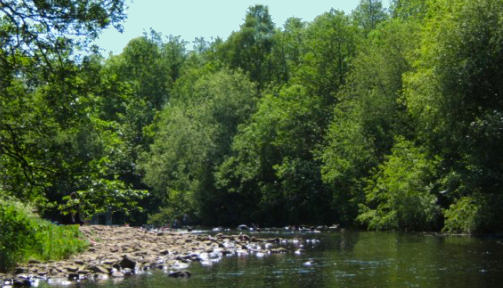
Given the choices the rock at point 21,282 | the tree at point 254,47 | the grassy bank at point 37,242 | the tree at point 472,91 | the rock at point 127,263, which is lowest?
the rock at point 21,282

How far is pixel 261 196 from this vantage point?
51875 mm

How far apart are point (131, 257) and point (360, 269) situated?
7096mm

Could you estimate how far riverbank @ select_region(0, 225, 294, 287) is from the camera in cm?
1636

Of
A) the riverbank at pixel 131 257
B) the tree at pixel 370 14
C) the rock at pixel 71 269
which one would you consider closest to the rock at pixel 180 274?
the riverbank at pixel 131 257

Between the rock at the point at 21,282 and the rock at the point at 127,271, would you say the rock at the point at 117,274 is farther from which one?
the rock at the point at 21,282

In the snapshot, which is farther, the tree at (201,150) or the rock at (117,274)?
the tree at (201,150)

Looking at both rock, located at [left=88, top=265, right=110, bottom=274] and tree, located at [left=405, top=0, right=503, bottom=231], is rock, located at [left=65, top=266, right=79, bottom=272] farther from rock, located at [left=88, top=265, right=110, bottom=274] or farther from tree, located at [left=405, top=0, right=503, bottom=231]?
tree, located at [left=405, top=0, right=503, bottom=231]

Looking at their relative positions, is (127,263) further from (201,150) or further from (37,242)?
(201,150)

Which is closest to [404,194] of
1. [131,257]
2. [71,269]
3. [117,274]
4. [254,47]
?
[131,257]

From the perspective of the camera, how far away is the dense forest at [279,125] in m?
10.7

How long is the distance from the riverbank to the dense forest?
5.56 ft

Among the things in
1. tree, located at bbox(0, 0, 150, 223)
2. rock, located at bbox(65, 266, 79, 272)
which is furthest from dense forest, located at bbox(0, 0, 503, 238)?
rock, located at bbox(65, 266, 79, 272)

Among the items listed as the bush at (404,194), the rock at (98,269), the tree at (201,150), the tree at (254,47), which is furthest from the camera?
the tree at (254,47)

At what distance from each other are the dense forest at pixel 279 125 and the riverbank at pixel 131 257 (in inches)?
66.7
